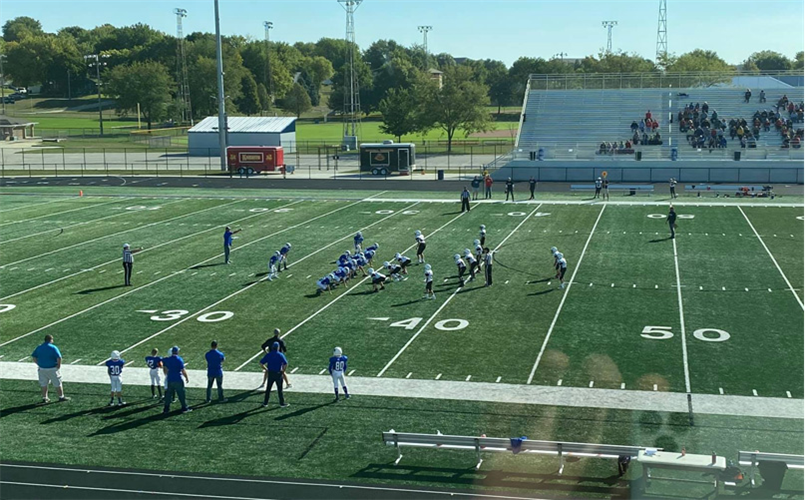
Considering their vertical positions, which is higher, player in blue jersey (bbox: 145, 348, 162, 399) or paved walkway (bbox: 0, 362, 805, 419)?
player in blue jersey (bbox: 145, 348, 162, 399)

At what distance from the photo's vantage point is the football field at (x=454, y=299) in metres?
19.4

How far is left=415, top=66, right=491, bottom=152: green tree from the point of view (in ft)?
273

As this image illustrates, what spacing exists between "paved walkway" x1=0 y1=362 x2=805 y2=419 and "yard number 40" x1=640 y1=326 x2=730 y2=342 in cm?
391

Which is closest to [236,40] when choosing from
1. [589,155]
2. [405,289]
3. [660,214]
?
[589,155]

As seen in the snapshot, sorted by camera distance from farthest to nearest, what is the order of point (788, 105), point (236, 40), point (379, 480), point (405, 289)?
point (236, 40) < point (788, 105) < point (405, 289) < point (379, 480)

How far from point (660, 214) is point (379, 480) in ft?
95.6

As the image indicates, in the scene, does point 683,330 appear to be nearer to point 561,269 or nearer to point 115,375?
point 561,269

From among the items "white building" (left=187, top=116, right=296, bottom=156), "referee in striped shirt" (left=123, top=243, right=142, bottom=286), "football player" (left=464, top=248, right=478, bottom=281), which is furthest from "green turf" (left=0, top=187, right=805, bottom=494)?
"white building" (left=187, top=116, right=296, bottom=156)

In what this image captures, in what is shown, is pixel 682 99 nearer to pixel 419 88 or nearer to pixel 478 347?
pixel 419 88

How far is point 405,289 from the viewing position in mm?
26344

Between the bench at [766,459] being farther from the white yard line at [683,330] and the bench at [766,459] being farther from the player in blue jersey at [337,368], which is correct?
the player in blue jersey at [337,368]

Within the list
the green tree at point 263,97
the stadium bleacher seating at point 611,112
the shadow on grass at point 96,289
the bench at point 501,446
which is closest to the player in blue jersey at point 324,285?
the shadow on grass at point 96,289

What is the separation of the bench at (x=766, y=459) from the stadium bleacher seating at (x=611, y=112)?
4594 cm

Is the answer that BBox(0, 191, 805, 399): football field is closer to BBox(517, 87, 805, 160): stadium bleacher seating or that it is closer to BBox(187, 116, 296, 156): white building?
BBox(517, 87, 805, 160): stadium bleacher seating
